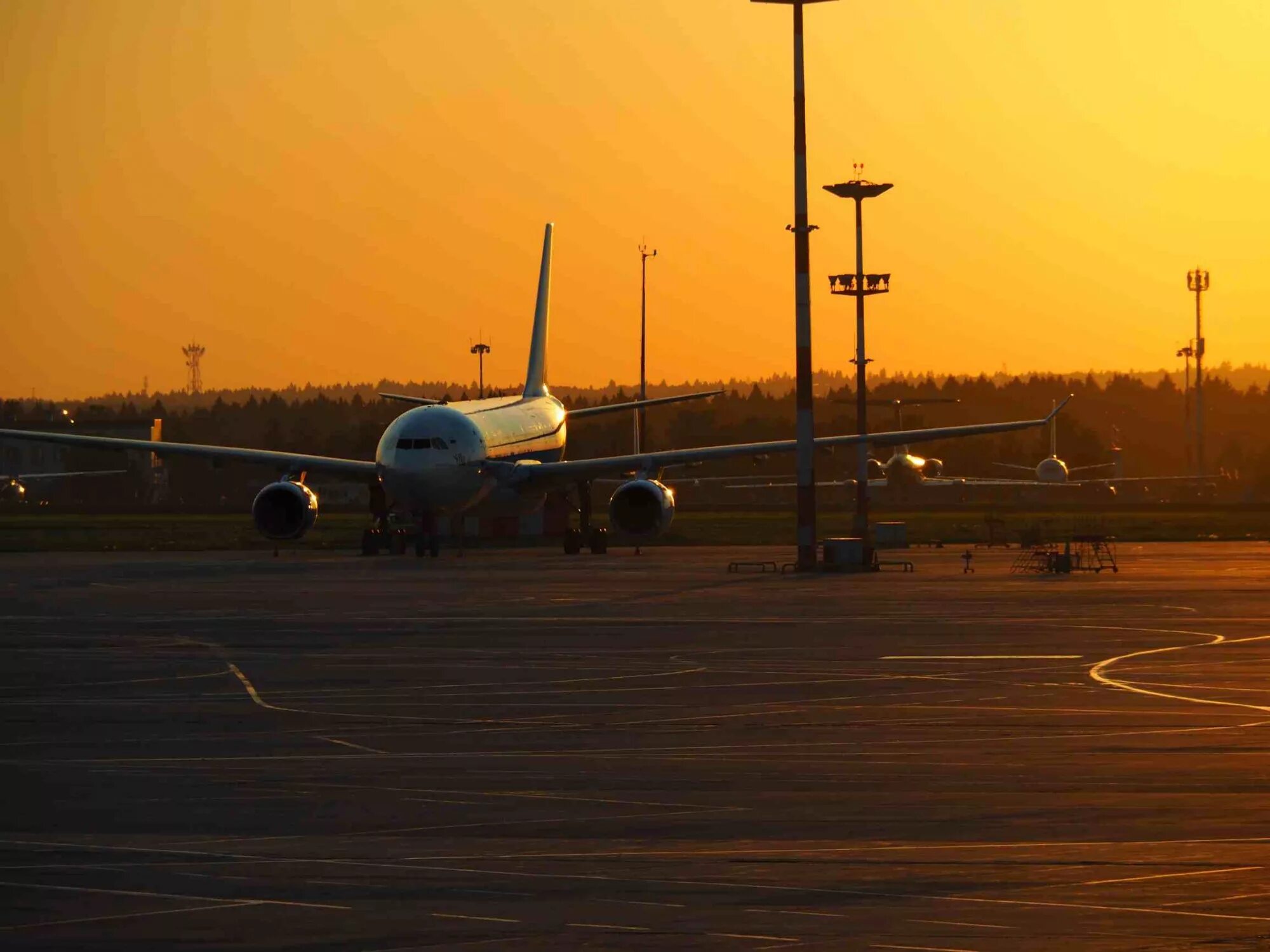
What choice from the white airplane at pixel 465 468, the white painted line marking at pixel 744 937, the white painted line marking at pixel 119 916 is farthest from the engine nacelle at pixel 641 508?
the white painted line marking at pixel 744 937

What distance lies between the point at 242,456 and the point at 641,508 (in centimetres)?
1162

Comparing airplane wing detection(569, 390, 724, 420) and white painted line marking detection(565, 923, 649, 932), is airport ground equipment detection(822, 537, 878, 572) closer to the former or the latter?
airplane wing detection(569, 390, 724, 420)

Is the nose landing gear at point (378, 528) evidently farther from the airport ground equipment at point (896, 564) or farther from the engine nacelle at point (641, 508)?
→ the airport ground equipment at point (896, 564)

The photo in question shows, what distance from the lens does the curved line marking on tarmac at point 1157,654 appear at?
1803 cm

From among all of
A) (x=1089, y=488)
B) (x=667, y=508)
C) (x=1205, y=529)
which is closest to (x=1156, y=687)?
(x=667, y=508)

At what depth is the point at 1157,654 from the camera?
920 inches

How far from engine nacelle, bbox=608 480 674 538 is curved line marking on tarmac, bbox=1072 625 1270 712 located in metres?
24.4

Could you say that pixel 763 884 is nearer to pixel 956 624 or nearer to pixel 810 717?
pixel 810 717

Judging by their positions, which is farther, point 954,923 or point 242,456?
point 242,456

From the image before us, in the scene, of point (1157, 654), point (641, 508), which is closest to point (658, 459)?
point (641, 508)

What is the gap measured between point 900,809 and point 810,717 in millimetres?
4931

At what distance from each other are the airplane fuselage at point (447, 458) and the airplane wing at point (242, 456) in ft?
5.80

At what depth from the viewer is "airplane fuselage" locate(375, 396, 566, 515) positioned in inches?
1949

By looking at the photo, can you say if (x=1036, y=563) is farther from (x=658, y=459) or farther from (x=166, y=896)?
(x=166, y=896)
